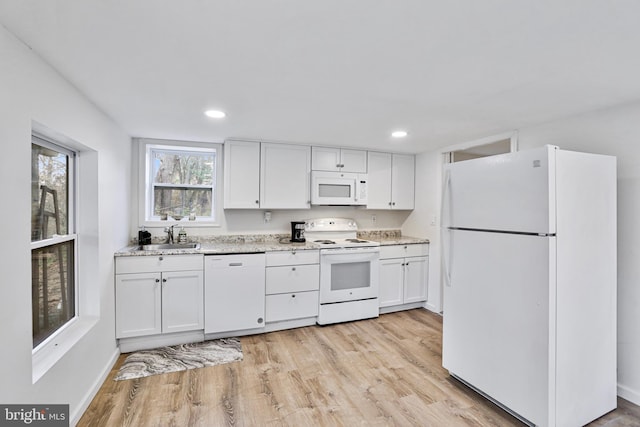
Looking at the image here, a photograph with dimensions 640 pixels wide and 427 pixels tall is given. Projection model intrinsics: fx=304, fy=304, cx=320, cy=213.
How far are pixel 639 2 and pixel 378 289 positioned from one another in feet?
10.3

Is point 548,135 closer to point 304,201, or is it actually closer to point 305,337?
point 304,201

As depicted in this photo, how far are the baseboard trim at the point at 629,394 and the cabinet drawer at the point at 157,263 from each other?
3491 mm

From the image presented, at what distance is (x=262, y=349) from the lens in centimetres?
289

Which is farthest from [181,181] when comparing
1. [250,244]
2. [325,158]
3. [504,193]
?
[504,193]

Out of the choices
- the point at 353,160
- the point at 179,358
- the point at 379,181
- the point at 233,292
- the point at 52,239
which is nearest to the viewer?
the point at 52,239

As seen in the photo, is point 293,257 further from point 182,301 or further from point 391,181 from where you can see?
point 391,181

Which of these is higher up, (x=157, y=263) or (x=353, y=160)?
(x=353, y=160)

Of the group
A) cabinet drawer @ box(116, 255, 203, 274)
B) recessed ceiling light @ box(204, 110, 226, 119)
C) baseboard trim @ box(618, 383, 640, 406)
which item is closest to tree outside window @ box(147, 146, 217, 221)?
cabinet drawer @ box(116, 255, 203, 274)

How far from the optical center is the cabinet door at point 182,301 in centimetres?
286

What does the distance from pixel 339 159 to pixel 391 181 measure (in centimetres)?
83

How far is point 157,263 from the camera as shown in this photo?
2.82 m

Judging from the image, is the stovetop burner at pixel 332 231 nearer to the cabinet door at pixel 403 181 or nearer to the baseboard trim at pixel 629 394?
the cabinet door at pixel 403 181

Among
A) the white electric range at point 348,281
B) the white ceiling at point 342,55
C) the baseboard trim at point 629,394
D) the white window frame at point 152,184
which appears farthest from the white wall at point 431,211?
the white window frame at point 152,184

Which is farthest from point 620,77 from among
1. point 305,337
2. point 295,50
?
point 305,337
